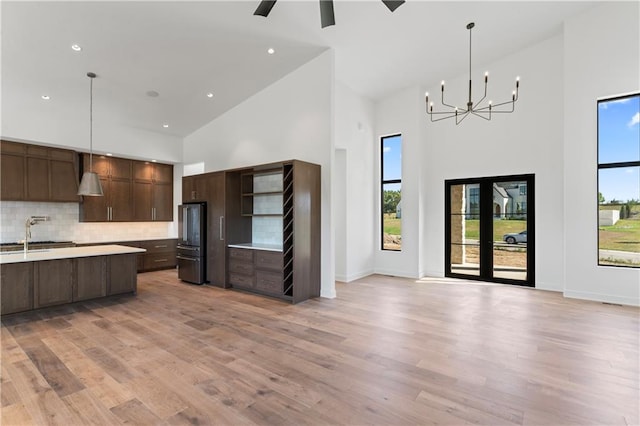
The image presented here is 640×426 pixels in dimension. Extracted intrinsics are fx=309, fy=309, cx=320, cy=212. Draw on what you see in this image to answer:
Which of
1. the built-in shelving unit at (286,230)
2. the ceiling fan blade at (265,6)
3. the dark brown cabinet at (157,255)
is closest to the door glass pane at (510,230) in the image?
the built-in shelving unit at (286,230)

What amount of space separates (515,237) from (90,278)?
7.47 meters

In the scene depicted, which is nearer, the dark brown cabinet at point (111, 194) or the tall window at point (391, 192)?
the dark brown cabinet at point (111, 194)

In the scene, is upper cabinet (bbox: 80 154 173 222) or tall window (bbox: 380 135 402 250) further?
tall window (bbox: 380 135 402 250)

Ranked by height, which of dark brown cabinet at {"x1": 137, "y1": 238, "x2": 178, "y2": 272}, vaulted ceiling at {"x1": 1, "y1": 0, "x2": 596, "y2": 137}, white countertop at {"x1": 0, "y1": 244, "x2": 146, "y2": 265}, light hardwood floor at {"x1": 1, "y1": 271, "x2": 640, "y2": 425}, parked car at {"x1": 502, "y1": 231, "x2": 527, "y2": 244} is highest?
vaulted ceiling at {"x1": 1, "y1": 0, "x2": 596, "y2": 137}

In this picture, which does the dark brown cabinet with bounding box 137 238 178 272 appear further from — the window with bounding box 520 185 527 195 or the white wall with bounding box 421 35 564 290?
the window with bounding box 520 185 527 195

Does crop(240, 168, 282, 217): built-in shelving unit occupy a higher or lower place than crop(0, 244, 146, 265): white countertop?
higher

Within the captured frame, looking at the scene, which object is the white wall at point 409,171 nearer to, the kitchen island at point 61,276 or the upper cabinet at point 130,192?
the kitchen island at point 61,276

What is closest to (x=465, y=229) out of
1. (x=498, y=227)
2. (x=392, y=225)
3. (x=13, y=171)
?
(x=498, y=227)

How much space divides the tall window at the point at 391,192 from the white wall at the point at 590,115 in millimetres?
2993

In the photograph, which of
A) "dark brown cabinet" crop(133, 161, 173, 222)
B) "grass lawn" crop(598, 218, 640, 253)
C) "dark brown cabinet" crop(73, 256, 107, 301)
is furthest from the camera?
"dark brown cabinet" crop(133, 161, 173, 222)

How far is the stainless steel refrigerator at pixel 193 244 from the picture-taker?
6.15 meters

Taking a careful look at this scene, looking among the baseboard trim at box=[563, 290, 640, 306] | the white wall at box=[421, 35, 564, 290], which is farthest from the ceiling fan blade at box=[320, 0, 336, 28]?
the baseboard trim at box=[563, 290, 640, 306]

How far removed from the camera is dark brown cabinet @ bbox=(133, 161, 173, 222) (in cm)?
750

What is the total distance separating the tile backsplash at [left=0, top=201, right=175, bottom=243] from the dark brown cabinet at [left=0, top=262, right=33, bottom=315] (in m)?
2.61
